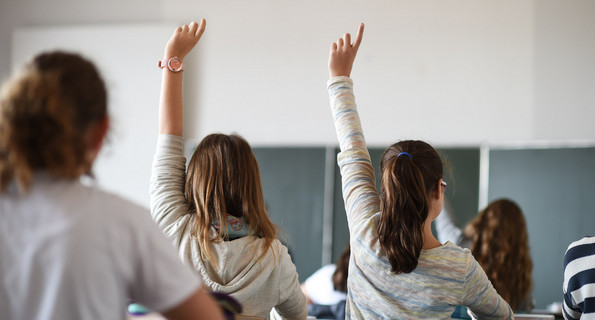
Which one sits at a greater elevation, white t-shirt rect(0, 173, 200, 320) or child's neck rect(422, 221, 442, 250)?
white t-shirt rect(0, 173, 200, 320)

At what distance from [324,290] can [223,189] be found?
1.93 meters

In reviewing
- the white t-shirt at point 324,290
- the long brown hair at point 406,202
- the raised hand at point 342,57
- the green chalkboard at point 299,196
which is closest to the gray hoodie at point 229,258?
the long brown hair at point 406,202

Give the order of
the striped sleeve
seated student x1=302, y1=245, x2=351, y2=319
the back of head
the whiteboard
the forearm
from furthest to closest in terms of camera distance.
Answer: the whiteboard, seated student x1=302, y1=245, x2=351, y2=319, the forearm, the striped sleeve, the back of head

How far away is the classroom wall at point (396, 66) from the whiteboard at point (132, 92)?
3.9 inches

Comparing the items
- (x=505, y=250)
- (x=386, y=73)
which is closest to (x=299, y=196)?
(x=386, y=73)

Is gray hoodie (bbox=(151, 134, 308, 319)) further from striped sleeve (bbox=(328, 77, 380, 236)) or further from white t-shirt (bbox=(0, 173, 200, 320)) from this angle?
white t-shirt (bbox=(0, 173, 200, 320))

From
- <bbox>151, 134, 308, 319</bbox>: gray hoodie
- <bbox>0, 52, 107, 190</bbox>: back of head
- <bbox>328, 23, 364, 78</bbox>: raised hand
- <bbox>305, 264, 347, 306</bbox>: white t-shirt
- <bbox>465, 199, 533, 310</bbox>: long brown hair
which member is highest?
<bbox>328, 23, 364, 78</bbox>: raised hand

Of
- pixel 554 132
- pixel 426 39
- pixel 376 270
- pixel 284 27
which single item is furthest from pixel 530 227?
pixel 376 270

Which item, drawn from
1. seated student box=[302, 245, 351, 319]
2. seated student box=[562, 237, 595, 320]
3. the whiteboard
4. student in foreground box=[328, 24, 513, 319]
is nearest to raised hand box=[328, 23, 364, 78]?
student in foreground box=[328, 24, 513, 319]

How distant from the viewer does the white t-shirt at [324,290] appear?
357 cm

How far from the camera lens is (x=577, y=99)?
4.59 meters

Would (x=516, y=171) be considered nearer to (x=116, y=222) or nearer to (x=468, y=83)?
(x=468, y=83)

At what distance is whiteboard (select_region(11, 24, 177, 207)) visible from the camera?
5.33 meters

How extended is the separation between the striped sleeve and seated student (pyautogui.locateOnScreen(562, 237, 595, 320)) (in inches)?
23.4
